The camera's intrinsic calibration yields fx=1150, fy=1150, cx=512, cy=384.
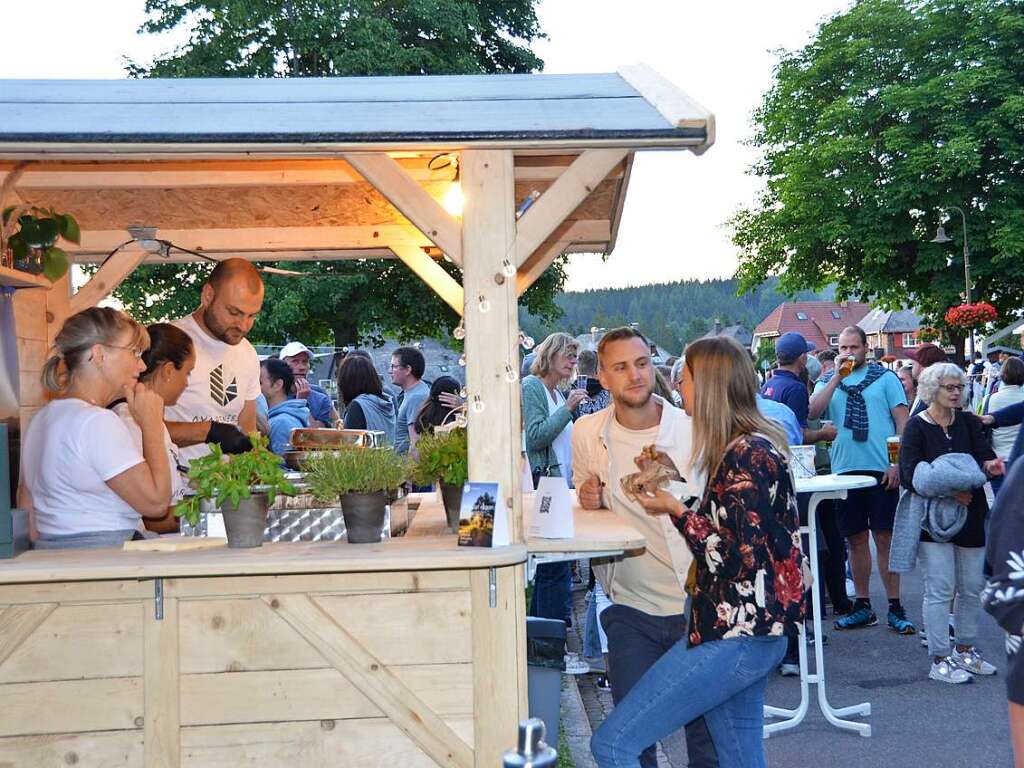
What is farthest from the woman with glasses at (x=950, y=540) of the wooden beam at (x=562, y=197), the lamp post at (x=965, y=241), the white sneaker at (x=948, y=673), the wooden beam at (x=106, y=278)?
the lamp post at (x=965, y=241)

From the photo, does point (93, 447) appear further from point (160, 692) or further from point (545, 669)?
point (545, 669)

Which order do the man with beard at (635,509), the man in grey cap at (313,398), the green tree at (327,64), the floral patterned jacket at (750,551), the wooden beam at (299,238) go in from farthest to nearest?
the green tree at (327,64)
the man in grey cap at (313,398)
the wooden beam at (299,238)
the man with beard at (635,509)
the floral patterned jacket at (750,551)

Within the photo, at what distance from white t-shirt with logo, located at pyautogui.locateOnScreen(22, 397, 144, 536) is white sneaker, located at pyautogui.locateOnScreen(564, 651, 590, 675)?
3816mm

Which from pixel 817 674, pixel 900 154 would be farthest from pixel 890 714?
pixel 900 154

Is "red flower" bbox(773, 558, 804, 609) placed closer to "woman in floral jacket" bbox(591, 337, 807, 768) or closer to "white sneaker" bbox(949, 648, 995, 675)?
"woman in floral jacket" bbox(591, 337, 807, 768)

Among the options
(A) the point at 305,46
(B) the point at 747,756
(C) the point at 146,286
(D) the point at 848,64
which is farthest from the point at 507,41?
(B) the point at 747,756

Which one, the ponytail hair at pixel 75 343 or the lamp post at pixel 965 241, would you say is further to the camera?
the lamp post at pixel 965 241

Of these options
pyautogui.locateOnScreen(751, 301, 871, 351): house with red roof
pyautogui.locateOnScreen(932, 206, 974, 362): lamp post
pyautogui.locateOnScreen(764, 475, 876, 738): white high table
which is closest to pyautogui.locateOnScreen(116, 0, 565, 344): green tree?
pyautogui.locateOnScreen(932, 206, 974, 362): lamp post

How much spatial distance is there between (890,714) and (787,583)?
326 centimetres

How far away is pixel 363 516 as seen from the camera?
4133 mm

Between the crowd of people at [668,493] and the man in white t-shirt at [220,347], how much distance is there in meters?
0.01

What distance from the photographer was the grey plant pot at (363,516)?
4121 millimetres

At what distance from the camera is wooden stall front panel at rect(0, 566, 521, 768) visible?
3.94 m

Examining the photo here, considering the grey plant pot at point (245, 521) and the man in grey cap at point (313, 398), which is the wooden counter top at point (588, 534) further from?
the man in grey cap at point (313, 398)
